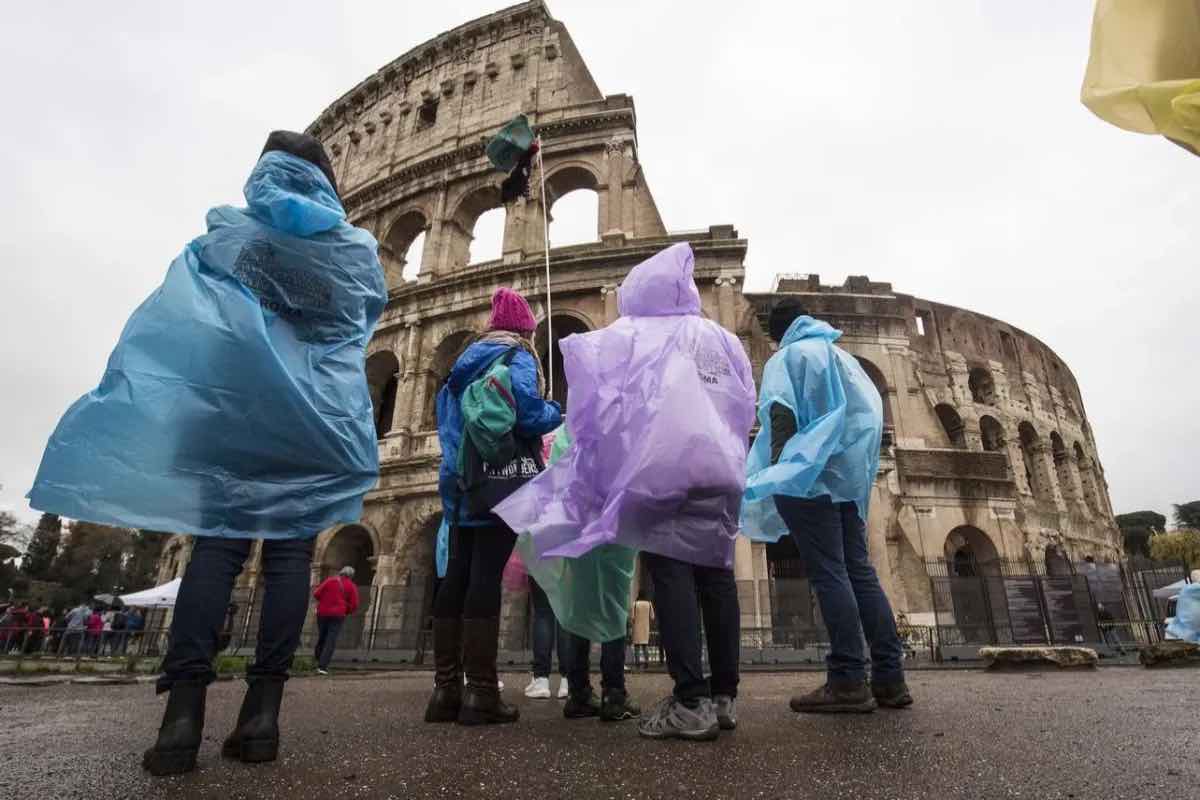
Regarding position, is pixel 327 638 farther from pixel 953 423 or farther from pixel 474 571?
pixel 953 423

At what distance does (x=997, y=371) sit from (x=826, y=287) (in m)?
7.97

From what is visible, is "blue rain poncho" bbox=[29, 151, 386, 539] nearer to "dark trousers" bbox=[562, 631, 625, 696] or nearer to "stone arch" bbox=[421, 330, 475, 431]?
"dark trousers" bbox=[562, 631, 625, 696]

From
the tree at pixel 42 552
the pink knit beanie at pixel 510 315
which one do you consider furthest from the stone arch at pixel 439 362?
the tree at pixel 42 552

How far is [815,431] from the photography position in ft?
10.4

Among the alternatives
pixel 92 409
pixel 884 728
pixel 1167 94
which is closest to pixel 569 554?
pixel 884 728

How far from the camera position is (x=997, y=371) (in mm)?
22016

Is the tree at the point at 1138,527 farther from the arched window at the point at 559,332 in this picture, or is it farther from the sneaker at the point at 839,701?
the sneaker at the point at 839,701

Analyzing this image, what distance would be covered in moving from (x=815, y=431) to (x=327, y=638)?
25.5 ft

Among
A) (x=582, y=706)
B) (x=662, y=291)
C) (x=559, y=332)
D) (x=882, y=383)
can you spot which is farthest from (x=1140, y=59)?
(x=882, y=383)

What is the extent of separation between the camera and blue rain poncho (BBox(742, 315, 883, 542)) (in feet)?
10.1

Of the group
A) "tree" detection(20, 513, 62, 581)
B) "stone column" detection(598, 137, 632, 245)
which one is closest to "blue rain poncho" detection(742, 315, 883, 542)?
"stone column" detection(598, 137, 632, 245)

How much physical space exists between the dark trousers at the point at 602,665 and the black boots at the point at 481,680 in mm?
467

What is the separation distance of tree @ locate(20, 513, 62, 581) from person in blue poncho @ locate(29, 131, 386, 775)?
5102cm

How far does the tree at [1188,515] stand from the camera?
179 feet
